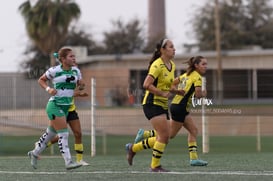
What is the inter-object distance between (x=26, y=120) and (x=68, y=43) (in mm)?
48939

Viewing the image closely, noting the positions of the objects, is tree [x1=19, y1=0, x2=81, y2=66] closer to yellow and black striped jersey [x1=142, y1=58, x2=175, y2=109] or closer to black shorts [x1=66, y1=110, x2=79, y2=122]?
black shorts [x1=66, y1=110, x2=79, y2=122]

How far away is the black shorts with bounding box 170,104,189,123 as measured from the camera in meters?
13.0

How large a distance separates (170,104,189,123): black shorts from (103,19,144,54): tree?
6256 centimetres

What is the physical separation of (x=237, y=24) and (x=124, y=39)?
1161 centimetres

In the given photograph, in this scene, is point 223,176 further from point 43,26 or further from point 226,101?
point 43,26

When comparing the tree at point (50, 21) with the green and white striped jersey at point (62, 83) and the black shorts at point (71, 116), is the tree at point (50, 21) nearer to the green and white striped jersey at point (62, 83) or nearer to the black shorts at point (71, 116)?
the black shorts at point (71, 116)

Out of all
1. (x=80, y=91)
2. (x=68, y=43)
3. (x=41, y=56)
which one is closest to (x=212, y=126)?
(x=80, y=91)

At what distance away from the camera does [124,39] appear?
253 feet

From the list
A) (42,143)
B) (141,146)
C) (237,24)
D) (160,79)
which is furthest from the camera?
(237,24)

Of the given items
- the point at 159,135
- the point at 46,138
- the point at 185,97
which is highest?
the point at 185,97

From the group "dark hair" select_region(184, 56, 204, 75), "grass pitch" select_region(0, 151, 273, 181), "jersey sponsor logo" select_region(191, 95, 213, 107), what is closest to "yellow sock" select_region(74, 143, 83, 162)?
"grass pitch" select_region(0, 151, 273, 181)

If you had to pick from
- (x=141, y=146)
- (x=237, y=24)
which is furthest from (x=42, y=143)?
(x=237, y=24)

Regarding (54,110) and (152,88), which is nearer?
(152,88)

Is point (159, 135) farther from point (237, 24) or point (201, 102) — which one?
point (237, 24)
